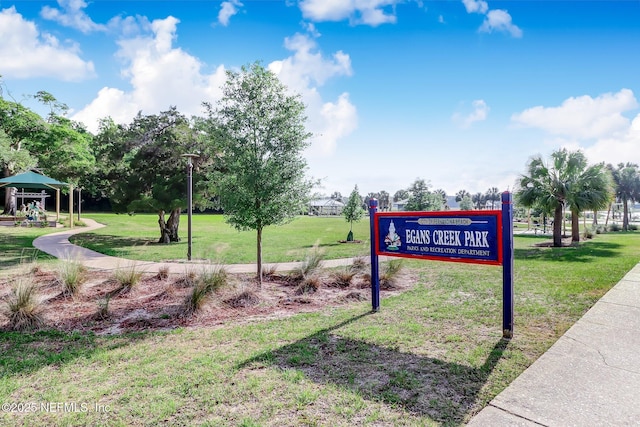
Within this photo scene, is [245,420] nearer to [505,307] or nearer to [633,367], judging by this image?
[505,307]

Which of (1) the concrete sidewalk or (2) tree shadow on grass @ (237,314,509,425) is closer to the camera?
(1) the concrete sidewalk

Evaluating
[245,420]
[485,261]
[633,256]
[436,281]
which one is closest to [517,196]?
[633,256]

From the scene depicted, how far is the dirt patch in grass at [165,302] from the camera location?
5379 millimetres

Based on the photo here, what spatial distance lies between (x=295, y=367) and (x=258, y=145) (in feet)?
15.4

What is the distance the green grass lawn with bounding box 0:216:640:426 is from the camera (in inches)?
116

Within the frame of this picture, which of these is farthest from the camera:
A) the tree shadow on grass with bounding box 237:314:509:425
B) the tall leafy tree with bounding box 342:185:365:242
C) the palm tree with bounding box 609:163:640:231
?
the palm tree with bounding box 609:163:640:231

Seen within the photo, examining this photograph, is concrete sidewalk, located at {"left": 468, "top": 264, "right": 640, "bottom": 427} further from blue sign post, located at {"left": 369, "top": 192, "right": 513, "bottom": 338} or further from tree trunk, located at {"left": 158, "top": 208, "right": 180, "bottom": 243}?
tree trunk, located at {"left": 158, "top": 208, "right": 180, "bottom": 243}

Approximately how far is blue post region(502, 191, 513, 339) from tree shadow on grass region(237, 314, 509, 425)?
10.9 inches

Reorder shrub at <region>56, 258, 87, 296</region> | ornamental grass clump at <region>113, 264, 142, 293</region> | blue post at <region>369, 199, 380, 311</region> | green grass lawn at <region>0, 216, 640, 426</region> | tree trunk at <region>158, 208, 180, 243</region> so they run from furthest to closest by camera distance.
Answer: tree trunk at <region>158, 208, 180, 243</region>, ornamental grass clump at <region>113, 264, 142, 293</region>, shrub at <region>56, 258, 87, 296</region>, blue post at <region>369, 199, 380, 311</region>, green grass lawn at <region>0, 216, 640, 426</region>

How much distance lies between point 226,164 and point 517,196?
1410cm

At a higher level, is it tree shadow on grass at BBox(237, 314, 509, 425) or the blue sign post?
the blue sign post

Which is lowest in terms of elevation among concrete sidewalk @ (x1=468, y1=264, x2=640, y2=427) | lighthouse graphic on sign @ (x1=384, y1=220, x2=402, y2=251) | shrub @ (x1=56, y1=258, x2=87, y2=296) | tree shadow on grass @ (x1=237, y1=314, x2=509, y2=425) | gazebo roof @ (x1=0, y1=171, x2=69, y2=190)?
tree shadow on grass @ (x1=237, y1=314, x2=509, y2=425)

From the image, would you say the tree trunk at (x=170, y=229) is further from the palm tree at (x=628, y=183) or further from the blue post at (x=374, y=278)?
the palm tree at (x=628, y=183)

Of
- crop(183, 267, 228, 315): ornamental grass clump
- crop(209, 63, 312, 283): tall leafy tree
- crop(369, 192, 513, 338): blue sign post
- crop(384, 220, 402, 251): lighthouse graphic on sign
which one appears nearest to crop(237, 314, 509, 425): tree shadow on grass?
crop(369, 192, 513, 338): blue sign post
